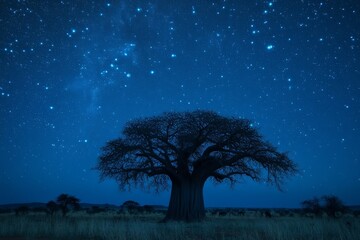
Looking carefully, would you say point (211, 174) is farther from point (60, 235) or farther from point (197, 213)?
point (60, 235)

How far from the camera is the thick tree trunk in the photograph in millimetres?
18859

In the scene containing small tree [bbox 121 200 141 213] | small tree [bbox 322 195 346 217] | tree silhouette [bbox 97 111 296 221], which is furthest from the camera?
small tree [bbox 121 200 141 213]

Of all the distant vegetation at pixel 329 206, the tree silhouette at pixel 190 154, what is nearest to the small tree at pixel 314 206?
the distant vegetation at pixel 329 206

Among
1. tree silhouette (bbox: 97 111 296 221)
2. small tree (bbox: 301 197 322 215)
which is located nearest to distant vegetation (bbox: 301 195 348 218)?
small tree (bbox: 301 197 322 215)

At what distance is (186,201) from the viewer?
19188mm

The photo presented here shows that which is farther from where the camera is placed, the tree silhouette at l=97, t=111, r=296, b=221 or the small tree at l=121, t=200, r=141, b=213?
the small tree at l=121, t=200, r=141, b=213

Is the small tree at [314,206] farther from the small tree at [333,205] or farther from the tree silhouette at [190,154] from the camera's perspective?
the tree silhouette at [190,154]

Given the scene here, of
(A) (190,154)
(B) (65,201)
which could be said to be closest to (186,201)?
(A) (190,154)

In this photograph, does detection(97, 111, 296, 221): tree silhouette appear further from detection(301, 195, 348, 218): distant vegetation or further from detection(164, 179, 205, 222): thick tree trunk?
detection(301, 195, 348, 218): distant vegetation

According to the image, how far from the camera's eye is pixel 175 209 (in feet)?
63.0

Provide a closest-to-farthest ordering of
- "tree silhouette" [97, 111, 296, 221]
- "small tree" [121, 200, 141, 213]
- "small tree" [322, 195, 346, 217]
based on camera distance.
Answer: "tree silhouette" [97, 111, 296, 221], "small tree" [322, 195, 346, 217], "small tree" [121, 200, 141, 213]

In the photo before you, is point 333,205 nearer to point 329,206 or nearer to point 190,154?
point 329,206

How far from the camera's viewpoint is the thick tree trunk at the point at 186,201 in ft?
61.9

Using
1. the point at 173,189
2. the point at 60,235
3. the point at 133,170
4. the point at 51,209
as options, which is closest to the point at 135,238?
the point at 60,235
